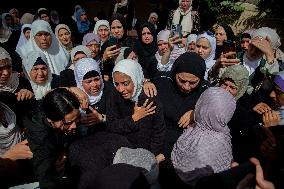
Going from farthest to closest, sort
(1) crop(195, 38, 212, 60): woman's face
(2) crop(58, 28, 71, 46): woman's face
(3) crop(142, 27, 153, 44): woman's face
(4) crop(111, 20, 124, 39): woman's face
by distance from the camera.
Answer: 1. (4) crop(111, 20, 124, 39): woman's face
2. (2) crop(58, 28, 71, 46): woman's face
3. (3) crop(142, 27, 153, 44): woman's face
4. (1) crop(195, 38, 212, 60): woman's face

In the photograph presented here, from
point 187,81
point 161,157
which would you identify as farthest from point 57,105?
point 187,81

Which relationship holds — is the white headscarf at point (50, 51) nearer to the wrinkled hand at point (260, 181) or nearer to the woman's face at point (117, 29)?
the woman's face at point (117, 29)

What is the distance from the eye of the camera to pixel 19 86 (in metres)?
3.88

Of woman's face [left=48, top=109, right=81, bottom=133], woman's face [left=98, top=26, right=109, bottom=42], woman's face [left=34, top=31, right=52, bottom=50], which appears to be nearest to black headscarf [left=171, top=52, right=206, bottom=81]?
woman's face [left=48, top=109, right=81, bottom=133]

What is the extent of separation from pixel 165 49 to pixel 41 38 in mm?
1944

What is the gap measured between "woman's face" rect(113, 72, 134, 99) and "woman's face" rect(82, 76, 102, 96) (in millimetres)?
490

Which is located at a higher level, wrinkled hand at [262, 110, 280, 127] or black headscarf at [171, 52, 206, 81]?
black headscarf at [171, 52, 206, 81]

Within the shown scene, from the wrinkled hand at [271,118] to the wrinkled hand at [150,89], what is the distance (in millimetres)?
1128

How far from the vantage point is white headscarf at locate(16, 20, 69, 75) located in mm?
4926

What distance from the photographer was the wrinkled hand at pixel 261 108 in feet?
10.6

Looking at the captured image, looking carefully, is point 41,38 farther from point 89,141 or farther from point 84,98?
point 89,141

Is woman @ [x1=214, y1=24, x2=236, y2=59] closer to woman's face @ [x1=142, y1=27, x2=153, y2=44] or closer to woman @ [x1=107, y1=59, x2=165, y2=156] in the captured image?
woman's face @ [x1=142, y1=27, x2=153, y2=44]

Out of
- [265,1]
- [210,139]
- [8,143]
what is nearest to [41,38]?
[8,143]

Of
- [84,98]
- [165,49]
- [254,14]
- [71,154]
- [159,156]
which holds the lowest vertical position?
[159,156]
